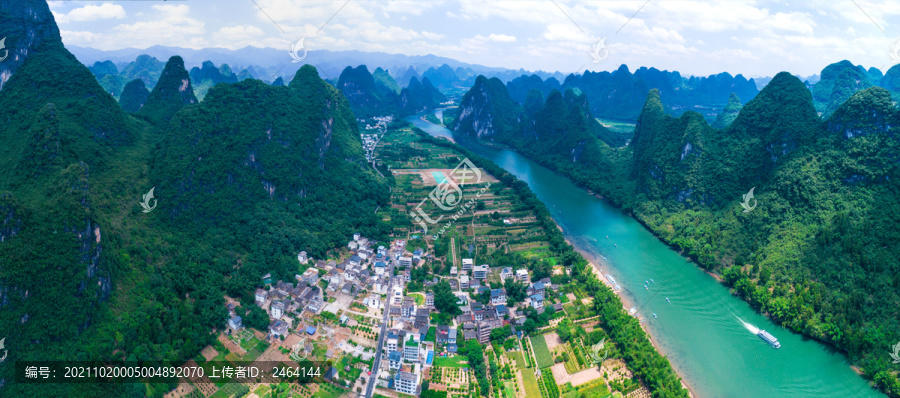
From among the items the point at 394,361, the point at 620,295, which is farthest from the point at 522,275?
the point at 394,361

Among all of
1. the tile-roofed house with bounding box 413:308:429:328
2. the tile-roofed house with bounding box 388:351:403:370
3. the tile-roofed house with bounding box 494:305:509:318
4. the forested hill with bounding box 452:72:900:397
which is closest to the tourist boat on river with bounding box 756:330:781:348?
the forested hill with bounding box 452:72:900:397

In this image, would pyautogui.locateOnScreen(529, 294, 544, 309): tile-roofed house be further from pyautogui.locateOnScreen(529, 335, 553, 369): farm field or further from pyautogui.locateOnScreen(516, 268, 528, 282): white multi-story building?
pyautogui.locateOnScreen(529, 335, 553, 369): farm field

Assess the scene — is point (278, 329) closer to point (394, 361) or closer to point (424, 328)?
point (394, 361)

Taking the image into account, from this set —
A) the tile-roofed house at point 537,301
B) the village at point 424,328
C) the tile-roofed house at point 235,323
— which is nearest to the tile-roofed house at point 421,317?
the village at point 424,328

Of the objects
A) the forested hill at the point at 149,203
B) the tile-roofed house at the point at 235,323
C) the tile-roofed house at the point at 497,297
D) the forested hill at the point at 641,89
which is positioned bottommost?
the tile-roofed house at the point at 235,323

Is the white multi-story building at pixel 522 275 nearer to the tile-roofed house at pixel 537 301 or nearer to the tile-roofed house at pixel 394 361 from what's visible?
the tile-roofed house at pixel 537 301

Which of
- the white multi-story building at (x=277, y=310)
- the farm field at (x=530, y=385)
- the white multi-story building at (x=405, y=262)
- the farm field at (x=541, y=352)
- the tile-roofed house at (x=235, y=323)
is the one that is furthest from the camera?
the white multi-story building at (x=405, y=262)
